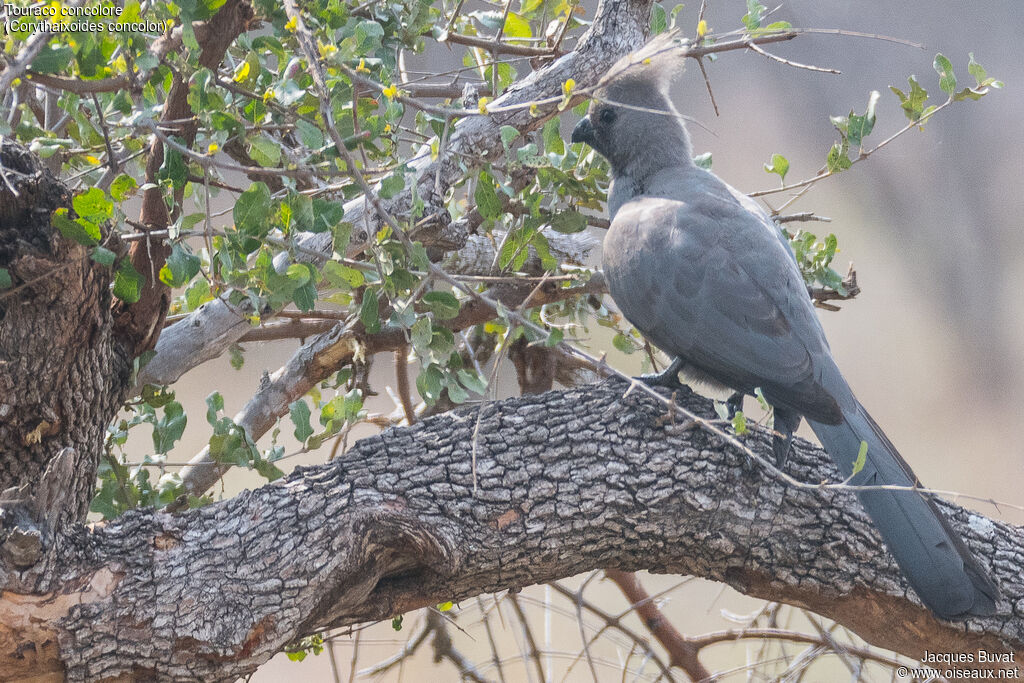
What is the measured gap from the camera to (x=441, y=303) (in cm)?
170

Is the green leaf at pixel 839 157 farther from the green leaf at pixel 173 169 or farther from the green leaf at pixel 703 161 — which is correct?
the green leaf at pixel 173 169

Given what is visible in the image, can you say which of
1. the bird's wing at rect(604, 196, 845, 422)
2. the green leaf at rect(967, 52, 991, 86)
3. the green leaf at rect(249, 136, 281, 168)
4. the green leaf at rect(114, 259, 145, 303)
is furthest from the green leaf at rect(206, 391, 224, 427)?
the green leaf at rect(967, 52, 991, 86)

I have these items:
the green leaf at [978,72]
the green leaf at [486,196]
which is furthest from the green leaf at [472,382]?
the green leaf at [978,72]

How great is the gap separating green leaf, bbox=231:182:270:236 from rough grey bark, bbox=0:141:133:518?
330 mm

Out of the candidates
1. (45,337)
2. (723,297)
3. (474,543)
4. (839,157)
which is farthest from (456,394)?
(839,157)

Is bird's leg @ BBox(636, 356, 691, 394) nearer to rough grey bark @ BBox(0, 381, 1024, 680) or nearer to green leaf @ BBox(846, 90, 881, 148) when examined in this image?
rough grey bark @ BBox(0, 381, 1024, 680)

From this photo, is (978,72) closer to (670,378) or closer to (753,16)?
(753,16)

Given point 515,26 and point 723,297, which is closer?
point 723,297

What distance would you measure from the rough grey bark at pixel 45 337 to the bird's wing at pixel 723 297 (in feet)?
4.04

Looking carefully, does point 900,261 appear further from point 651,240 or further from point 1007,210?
point 651,240

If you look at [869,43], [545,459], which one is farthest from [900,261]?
[545,459]

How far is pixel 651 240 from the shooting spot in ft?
6.77

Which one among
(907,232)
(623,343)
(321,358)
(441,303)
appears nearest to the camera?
(441,303)

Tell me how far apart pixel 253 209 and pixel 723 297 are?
3.58 feet
